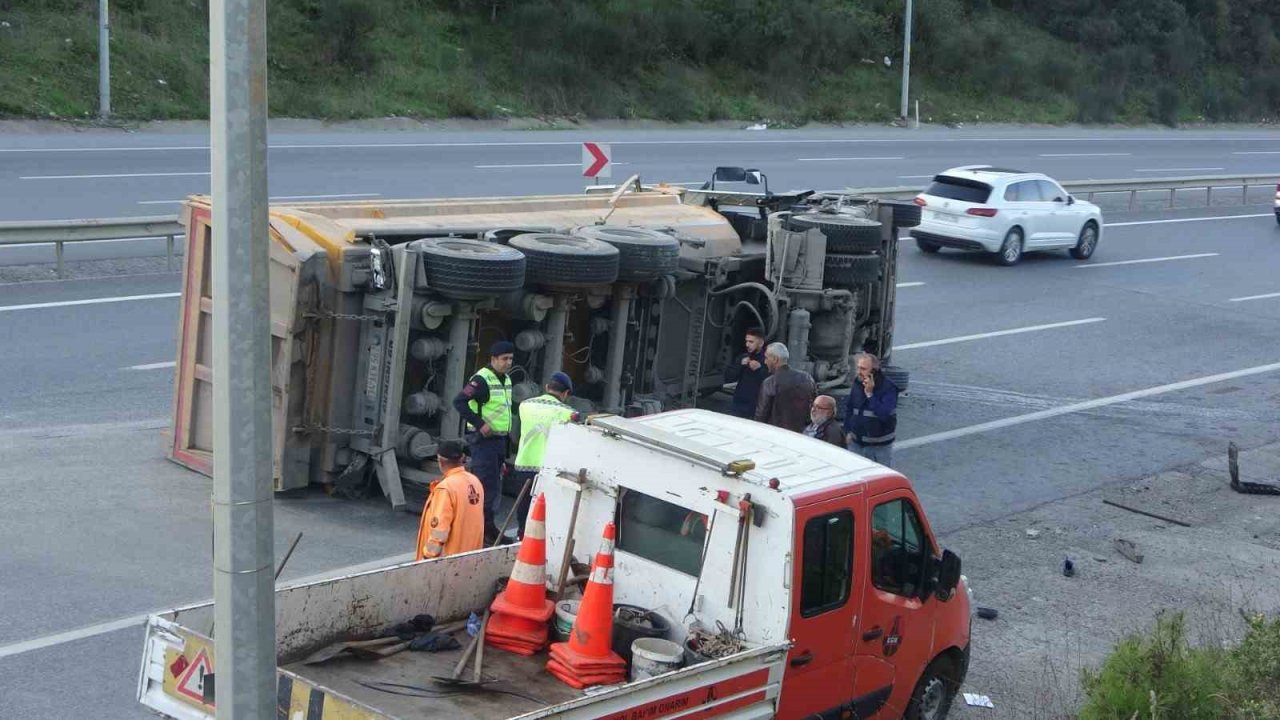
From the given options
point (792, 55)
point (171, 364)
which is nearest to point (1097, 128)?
point (792, 55)

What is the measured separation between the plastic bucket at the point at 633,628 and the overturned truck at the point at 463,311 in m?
4.26

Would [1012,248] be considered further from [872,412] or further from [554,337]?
[554,337]

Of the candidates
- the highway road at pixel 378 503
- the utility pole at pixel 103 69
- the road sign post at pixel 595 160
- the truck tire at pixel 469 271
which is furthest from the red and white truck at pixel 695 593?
the utility pole at pixel 103 69

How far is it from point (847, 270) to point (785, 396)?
3043mm

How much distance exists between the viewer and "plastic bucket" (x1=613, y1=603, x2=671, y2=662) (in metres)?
6.75

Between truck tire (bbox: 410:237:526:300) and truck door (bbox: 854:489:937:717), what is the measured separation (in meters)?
4.25

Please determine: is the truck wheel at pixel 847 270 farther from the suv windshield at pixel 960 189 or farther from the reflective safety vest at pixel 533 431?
the suv windshield at pixel 960 189

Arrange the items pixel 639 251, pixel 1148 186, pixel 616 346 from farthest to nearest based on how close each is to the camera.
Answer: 1. pixel 1148 186
2. pixel 616 346
3. pixel 639 251

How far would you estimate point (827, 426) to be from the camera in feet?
34.7

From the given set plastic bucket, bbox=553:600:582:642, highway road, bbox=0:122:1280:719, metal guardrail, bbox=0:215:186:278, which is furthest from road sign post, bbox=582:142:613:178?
plastic bucket, bbox=553:600:582:642

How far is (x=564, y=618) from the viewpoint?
274 inches

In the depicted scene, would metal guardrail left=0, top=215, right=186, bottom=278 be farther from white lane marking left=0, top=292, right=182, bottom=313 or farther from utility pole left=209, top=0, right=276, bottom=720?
utility pole left=209, top=0, right=276, bottom=720

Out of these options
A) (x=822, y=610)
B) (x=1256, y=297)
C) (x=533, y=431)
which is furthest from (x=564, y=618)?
(x=1256, y=297)

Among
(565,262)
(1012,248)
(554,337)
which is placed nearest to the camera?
(565,262)
